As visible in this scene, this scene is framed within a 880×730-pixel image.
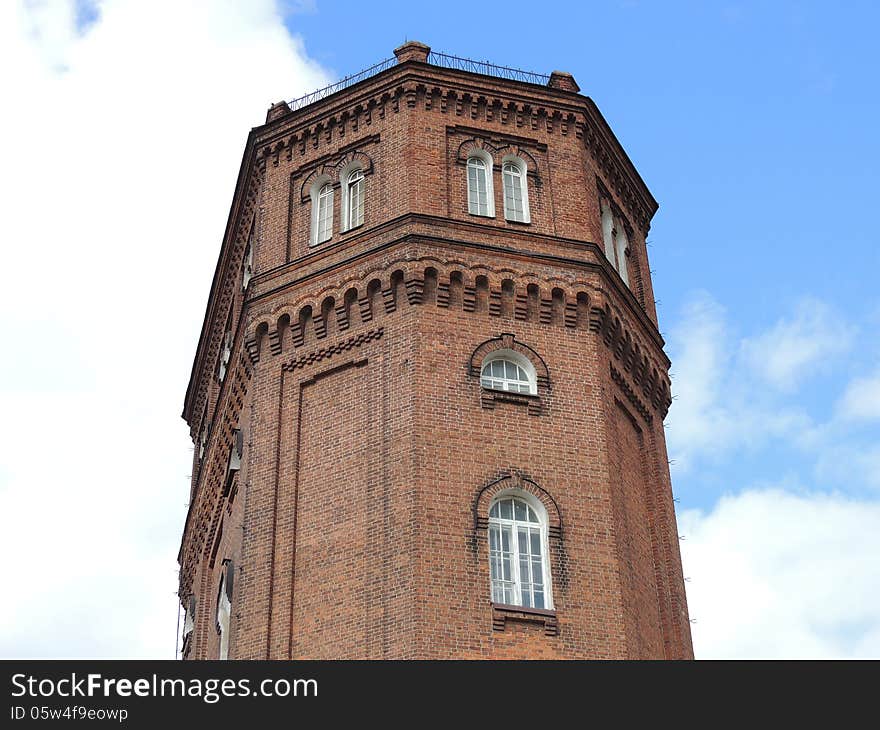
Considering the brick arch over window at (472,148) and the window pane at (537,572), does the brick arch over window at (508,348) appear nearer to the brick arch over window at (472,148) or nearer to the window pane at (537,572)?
the window pane at (537,572)

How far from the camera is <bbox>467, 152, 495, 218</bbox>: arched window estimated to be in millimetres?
29750

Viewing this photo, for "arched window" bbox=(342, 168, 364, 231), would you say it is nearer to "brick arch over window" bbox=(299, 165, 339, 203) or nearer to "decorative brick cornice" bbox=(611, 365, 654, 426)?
"brick arch over window" bbox=(299, 165, 339, 203)

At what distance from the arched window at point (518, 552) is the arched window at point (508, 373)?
2.30 meters

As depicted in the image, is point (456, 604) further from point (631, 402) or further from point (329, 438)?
point (631, 402)

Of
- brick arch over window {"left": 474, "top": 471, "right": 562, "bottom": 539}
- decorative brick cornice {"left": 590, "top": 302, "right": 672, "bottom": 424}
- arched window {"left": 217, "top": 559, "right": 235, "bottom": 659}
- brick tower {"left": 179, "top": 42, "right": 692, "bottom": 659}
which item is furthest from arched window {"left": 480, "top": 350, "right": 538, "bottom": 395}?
arched window {"left": 217, "top": 559, "right": 235, "bottom": 659}

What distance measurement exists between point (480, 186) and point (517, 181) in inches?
34.2

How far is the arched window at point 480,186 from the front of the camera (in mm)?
29750

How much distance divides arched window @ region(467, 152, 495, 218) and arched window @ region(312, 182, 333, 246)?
2.92 m

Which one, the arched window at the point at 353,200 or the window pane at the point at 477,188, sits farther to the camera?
the arched window at the point at 353,200

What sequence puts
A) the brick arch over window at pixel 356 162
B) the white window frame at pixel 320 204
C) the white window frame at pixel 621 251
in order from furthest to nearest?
the white window frame at pixel 621 251 → the brick arch over window at pixel 356 162 → the white window frame at pixel 320 204

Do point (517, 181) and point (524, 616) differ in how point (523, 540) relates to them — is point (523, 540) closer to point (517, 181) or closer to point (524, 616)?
point (524, 616)

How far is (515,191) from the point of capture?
30391mm

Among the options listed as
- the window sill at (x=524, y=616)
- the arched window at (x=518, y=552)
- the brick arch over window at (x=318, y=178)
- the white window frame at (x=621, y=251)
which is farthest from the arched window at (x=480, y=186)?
the window sill at (x=524, y=616)

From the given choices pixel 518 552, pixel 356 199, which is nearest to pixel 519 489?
pixel 518 552
